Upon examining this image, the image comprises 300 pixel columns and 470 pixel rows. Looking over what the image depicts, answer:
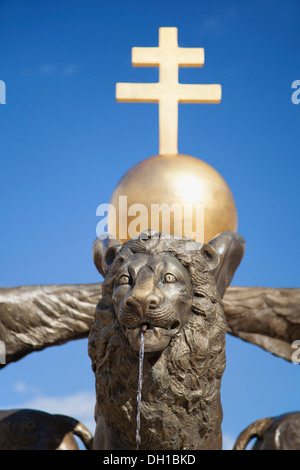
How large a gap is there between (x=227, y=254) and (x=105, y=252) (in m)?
0.94

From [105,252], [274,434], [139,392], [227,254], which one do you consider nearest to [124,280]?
[105,252]

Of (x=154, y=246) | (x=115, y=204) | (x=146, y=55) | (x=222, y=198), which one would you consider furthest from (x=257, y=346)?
(x=146, y=55)

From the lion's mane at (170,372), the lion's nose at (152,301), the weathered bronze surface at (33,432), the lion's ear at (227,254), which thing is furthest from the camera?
the weathered bronze surface at (33,432)

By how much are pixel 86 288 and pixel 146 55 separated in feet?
7.34

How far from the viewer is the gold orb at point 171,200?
610 cm

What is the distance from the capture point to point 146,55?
7082 millimetres

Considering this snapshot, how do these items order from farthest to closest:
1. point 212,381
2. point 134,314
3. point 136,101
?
point 136,101 < point 212,381 < point 134,314

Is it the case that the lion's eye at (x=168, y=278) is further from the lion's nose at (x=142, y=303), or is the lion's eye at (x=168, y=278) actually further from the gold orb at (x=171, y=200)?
the gold orb at (x=171, y=200)

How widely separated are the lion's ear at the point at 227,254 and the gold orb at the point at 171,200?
59cm

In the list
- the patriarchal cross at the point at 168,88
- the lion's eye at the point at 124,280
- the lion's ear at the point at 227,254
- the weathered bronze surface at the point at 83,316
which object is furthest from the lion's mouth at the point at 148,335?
the patriarchal cross at the point at 168,88

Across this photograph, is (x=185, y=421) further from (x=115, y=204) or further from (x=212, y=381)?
(x=115, y=204)

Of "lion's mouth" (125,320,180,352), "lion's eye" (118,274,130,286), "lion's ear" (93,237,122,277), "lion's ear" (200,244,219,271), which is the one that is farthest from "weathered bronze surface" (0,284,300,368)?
"lion's mouth" (125,320,180,352)

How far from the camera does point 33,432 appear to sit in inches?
236

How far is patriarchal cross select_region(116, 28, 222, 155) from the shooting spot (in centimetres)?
681
